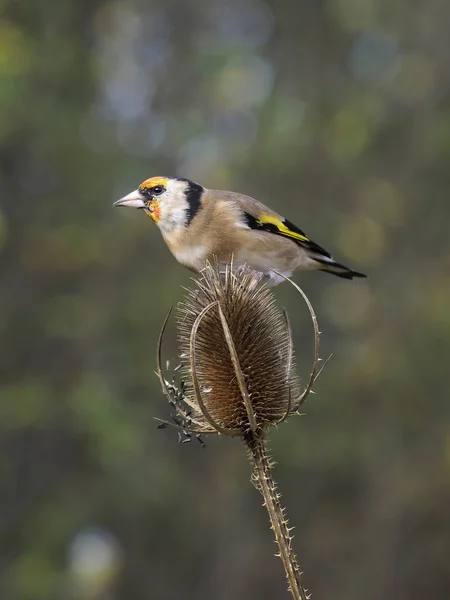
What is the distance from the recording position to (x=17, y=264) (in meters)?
12.0

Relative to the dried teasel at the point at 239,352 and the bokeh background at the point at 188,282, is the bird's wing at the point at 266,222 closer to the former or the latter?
the dried teasel at the point at 239,352

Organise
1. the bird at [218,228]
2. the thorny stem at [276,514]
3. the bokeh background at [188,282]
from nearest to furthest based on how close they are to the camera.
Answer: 1. the thorny stem at [276,514]
2. the bird at [218,228]
3. the bokeh background at [188,282]

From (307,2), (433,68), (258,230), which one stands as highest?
(307,2)

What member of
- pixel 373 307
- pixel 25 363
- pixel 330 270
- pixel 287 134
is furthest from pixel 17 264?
pixel 330 270

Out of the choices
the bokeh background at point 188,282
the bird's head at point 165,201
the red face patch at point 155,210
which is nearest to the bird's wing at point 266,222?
the bird's head at point 165,201

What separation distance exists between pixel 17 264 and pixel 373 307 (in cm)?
509

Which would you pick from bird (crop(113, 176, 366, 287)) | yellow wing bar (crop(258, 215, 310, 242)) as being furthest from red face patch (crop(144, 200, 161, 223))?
yellow wing bar (crop(258, 215, 310, 242))

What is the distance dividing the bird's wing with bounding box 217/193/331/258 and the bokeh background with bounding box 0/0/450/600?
22.4 feet

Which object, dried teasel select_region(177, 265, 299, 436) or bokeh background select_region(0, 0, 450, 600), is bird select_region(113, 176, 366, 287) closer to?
dried teasel select_region(177, 265, 299, 436)

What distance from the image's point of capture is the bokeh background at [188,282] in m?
11.6

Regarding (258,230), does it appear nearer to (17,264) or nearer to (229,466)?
(17,264)

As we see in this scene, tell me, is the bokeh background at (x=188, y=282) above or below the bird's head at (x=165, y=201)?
above

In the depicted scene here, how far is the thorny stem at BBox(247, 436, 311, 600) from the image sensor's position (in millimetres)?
2125

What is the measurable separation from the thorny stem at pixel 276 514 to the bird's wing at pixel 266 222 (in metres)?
1.86
